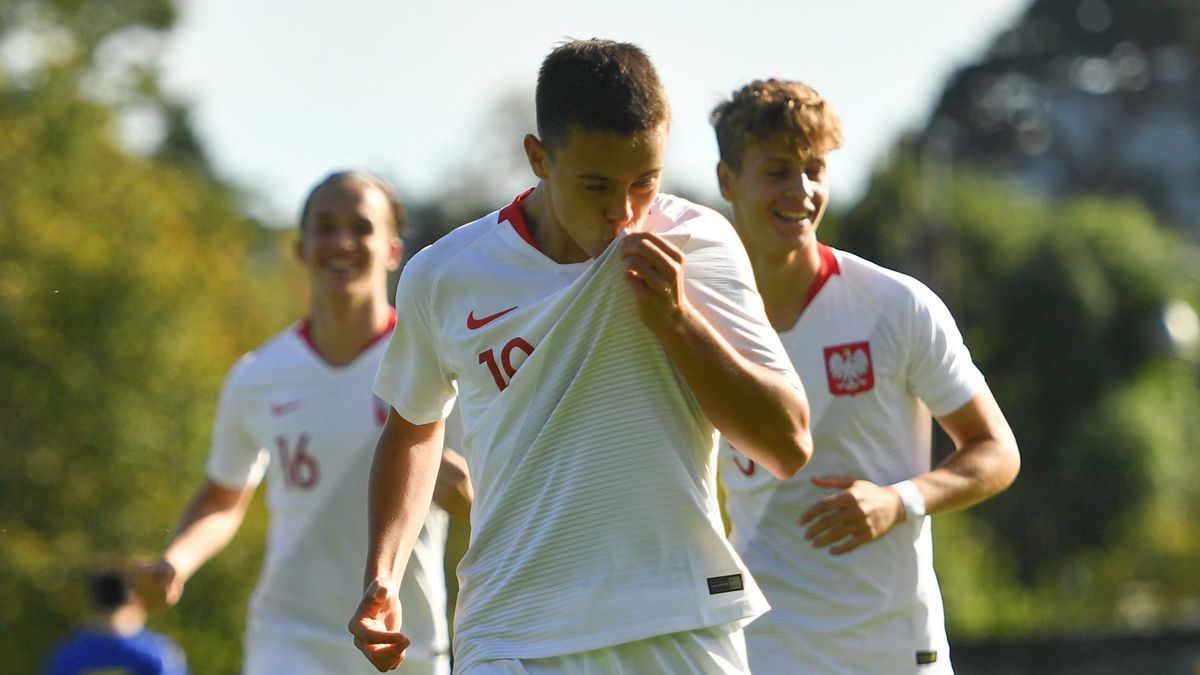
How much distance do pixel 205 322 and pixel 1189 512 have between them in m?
22.3

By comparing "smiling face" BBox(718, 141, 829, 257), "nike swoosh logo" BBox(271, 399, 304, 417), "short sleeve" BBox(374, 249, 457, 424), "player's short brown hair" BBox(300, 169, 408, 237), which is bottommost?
"short sleeve" BBox(374, 249, 457, 424)

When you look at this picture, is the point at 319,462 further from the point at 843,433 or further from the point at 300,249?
the point at 843,433

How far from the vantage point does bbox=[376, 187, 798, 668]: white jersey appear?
4477 mm

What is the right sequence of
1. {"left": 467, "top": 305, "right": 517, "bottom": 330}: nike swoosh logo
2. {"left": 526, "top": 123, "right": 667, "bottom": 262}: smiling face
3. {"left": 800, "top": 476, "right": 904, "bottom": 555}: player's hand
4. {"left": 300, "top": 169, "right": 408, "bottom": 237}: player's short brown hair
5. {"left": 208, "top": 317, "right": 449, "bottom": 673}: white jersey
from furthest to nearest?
1. {"left": 300, "top": 169, "right": 408, "bottom": 237}: player's short brown hair
2. {"left": 208, "top": 317, "right": 449, "bottom": 673}: white jersey
3. {"left": 800, "top": 476, "right": 904, "bottom": 555}: player's hand
4. {"left": 467, "top": 305, "right": 517, "bottom": 330}: nike swoosh logo
5. {"left": 526, "top": 123, "right": 667, "bottom": 262}: smiling face

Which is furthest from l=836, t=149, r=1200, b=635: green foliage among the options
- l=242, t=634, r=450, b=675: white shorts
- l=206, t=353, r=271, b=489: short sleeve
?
l=242, t=634, r=450, b=675: white shorts

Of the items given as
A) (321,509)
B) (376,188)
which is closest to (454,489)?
(321,509)

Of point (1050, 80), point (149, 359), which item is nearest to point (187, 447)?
point (149, 359)

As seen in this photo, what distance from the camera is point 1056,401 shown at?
45688 mm

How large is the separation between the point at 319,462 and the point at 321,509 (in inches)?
6.9

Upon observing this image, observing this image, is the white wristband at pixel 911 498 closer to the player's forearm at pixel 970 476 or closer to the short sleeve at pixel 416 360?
the player's forearm at pixel 970 476

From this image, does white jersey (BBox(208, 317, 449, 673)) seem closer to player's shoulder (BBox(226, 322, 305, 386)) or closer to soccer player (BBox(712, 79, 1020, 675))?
Answer: player's shoulder (BBox(226, 322, 305, 386))

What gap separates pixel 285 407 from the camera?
756cm

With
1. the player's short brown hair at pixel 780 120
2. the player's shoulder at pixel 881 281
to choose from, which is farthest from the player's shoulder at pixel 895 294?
the player's short brown hair at pixel 780 120

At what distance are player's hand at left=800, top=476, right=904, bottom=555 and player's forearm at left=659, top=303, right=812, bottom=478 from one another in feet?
3.96
